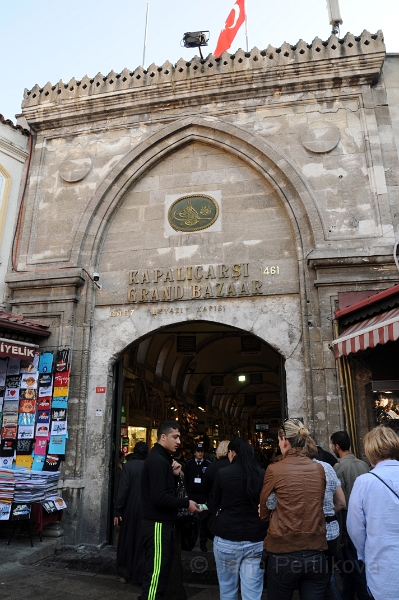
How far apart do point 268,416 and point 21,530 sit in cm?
2715

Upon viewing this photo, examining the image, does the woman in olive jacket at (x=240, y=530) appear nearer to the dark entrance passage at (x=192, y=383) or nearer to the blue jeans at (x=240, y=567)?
the blue jeans at (x=240, y=567)

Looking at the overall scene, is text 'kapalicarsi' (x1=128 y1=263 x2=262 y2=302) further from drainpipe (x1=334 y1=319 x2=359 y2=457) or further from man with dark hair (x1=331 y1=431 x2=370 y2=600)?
man with dark hair (x1=331 y1=431 x2=370 y2=600)

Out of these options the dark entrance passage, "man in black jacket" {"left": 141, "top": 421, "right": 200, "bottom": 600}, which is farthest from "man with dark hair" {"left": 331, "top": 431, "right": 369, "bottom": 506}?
the dark entrance passage

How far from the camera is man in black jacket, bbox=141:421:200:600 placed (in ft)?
12.8

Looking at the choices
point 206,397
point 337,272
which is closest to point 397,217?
point 337,272

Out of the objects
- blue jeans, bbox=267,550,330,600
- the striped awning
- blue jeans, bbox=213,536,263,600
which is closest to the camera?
blue jeans, bbox=267,550,330,600

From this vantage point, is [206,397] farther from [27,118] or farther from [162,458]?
[162,458]

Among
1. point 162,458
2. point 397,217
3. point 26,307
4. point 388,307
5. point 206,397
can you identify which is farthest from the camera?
point 206,397

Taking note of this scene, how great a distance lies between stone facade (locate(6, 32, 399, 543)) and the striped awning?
0.69 meters

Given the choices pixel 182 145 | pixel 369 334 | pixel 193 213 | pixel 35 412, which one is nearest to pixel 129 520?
pixel 35 412

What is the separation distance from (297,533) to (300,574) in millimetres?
257

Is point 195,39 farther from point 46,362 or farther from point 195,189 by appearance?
point 46,362

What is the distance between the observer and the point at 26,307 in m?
9.42

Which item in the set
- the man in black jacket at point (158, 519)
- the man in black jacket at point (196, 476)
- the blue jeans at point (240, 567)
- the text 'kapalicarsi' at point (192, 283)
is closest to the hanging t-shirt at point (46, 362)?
the text 'kapalicarsi' at point (192, 283)
